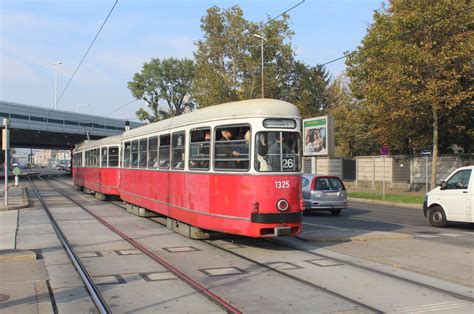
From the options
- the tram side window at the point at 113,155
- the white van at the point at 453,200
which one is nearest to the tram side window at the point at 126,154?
the tram side window at the point at 113,155

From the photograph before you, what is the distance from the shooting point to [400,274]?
26.4 ft

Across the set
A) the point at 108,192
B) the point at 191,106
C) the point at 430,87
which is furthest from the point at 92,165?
the point at 191,106

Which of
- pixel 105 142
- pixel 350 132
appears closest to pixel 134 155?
pixel 105 142

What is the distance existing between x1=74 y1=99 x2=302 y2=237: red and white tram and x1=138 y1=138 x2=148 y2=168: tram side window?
3.97 m

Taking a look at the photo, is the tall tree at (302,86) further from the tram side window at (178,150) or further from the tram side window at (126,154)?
the tram side window at (178,150)

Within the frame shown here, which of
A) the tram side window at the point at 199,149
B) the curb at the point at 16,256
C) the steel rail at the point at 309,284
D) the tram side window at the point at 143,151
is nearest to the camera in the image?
the steel rail at the point at 309,284

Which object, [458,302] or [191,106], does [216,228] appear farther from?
[191,106]

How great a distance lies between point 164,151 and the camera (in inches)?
525

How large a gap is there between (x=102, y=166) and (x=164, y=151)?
38.7 ft

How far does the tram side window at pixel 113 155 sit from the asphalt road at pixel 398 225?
9.16 m

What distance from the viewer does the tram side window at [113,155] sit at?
22406 millimetres

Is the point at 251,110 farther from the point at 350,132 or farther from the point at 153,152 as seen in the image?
the point at 350,132

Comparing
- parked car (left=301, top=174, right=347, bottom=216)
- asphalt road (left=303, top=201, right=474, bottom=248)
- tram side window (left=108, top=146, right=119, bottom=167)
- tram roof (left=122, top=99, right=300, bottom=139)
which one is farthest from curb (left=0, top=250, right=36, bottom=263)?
tram side window (left=108, top=146, right=119, bottom=167)

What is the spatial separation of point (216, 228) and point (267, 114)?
102 inches
